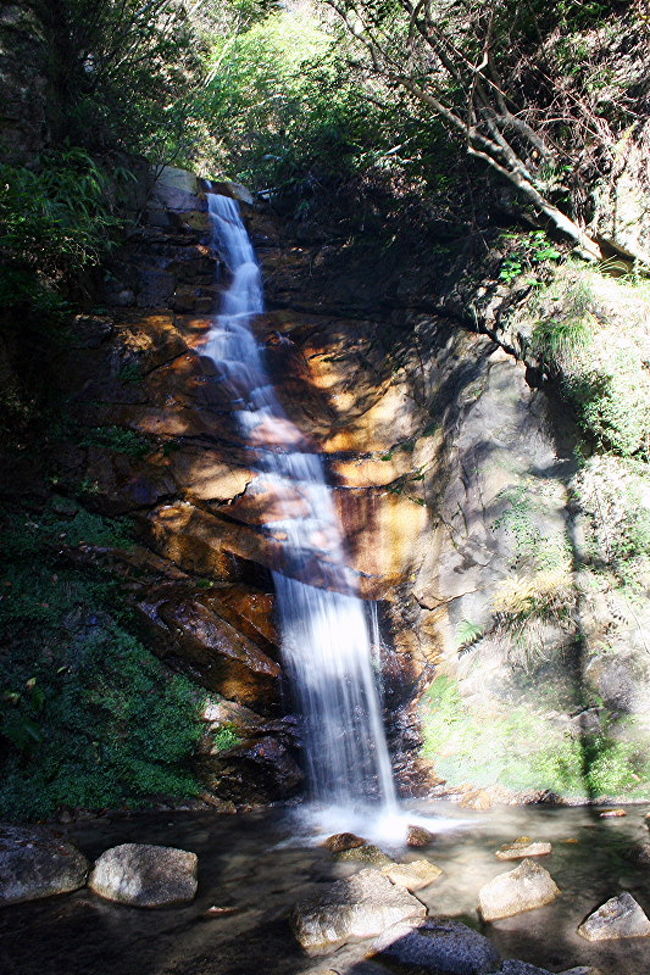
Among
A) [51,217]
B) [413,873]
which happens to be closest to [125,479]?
[51,217]

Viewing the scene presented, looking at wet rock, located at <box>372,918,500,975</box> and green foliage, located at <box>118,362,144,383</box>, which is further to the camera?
green foliage, located at <box>118,362,144,383</box>

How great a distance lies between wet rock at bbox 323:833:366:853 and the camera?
16.8 feet

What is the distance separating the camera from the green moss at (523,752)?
5660 millimetres

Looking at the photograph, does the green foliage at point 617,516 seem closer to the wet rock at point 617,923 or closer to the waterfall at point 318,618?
the waterfall at point 318,618

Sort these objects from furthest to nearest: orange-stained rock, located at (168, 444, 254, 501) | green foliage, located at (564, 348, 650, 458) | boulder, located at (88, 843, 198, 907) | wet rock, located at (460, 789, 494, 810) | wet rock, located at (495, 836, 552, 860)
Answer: orange-stained rock, located at (168, 444, 254, 501)
green foliage, located at (564, 348, 650, 458)
wet rock, located at (460, 789, 494, 810)
wet rock, located at (495, 836, 552, 860)
boulder, located at (88, 843, 198, 907)

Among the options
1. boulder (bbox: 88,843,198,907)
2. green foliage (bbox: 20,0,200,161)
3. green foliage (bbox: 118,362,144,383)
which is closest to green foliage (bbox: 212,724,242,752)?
boulder (bbox: 88,843,198,907)

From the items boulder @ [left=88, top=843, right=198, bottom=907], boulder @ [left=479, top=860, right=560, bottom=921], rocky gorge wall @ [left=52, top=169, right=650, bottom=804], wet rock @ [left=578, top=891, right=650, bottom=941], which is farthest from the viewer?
rocky gorge wall @ [left=52, top=169, right=650, bottom=804]

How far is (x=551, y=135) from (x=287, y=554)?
22.8 feet

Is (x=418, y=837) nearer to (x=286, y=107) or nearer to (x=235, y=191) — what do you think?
(x=235, y=191)

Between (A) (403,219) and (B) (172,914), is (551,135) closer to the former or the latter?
(A) (403,219)

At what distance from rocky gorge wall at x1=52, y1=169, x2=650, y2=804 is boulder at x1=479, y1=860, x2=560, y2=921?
73.7 inches

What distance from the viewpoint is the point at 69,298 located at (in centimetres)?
955

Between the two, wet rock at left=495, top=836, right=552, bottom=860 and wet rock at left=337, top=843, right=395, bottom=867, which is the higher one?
wet rock at left=337, top=843, right=395, bottom=867

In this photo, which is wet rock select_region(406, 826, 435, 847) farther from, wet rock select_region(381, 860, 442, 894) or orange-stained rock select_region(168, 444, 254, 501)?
orange-stained rock select_region(168, 444, 254, 501)
